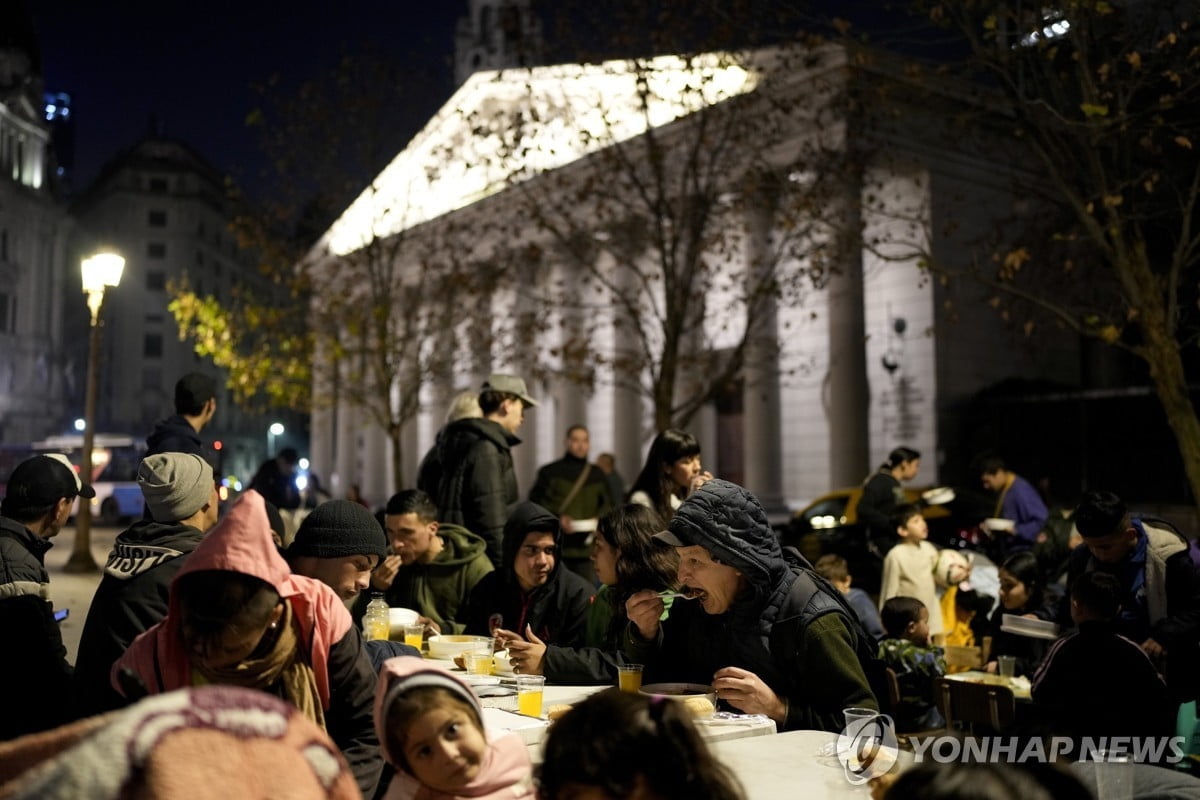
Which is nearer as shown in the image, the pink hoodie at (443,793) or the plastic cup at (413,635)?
the pink hoodie at (443,793)

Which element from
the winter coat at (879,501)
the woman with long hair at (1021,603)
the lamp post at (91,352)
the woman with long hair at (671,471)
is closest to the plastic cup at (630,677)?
the woman with long hair at (671,471)

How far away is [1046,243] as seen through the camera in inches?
802

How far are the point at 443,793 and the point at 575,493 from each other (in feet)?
22.8

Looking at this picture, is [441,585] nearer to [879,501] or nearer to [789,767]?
[789,767]

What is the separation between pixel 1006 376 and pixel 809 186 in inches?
319

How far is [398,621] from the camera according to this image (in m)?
5.36

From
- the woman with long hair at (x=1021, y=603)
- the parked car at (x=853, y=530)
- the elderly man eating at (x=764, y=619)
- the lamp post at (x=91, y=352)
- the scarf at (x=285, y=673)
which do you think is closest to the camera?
the scarf at (x=285, y=673)

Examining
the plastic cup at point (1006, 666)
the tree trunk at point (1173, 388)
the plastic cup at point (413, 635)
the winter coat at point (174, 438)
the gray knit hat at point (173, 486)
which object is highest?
the tree trunk at point (1173, 388)

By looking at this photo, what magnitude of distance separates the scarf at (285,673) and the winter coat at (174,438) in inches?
155

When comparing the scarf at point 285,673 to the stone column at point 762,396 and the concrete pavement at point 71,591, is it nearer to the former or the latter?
the concrete pavement at point 71,591

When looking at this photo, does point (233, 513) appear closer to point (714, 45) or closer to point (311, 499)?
point (714, 45)

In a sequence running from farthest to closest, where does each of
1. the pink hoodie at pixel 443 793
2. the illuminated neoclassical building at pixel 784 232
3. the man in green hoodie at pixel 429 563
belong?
the illuminated neoclassical building at pixel 784 232
the man in green hoodie at pixel 429 563
the pink hoodie at pixel 443 793

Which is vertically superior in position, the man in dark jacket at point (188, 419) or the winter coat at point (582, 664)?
the man in dark jacket at point (188, 419)

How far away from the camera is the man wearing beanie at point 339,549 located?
3992 millimetres
